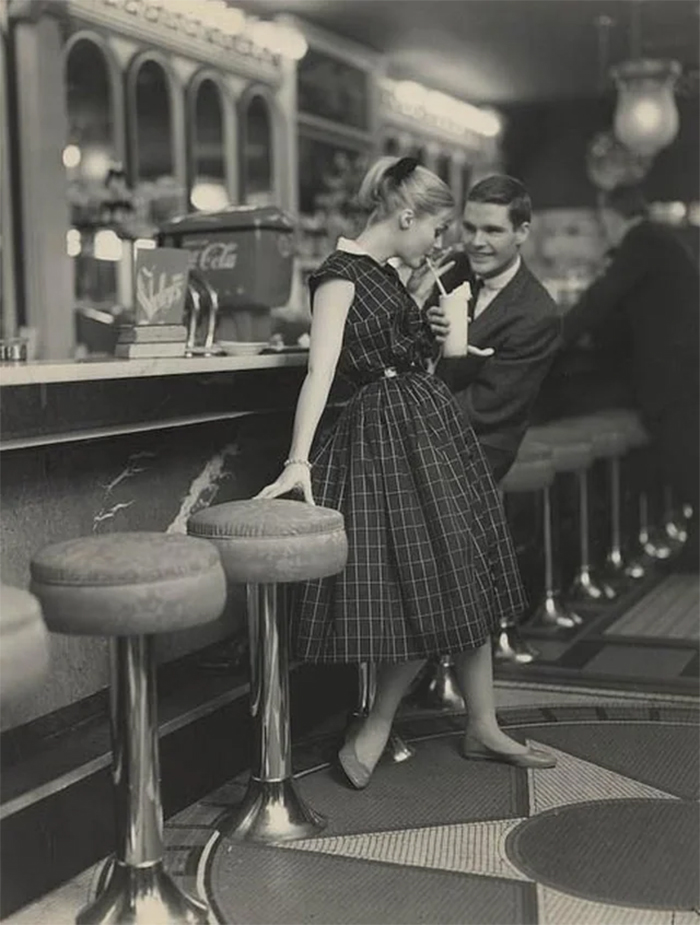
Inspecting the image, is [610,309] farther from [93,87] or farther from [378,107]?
[378,107]

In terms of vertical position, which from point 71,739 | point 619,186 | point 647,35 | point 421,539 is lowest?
point 71,739

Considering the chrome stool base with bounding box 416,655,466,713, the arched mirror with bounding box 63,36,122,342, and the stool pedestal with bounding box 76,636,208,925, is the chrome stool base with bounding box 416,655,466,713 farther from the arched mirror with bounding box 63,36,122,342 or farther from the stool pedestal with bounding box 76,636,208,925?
the arched mirror with bounding box 63,36,122,342

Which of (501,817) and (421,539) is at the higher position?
(421,539)

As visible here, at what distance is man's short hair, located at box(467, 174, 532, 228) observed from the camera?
11.0 ft

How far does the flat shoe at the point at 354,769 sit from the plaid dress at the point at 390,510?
0.31 meters

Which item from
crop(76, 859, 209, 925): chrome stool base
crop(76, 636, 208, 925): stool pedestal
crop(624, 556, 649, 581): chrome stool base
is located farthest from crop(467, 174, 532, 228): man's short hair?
crop(624, 556, 649, 581): chrome stool base

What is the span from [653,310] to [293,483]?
3.13m

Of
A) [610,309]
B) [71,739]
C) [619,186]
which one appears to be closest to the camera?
[71,739]

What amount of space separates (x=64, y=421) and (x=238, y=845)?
91 centimetres

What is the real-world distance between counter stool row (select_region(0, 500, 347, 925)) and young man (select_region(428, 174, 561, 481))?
3.27 ft

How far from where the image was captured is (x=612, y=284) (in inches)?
208

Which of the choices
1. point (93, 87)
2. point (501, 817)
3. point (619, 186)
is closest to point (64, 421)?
point (501, 817)

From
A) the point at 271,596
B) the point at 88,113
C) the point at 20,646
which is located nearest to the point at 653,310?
the point at 88,113

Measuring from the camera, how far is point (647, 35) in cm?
866
